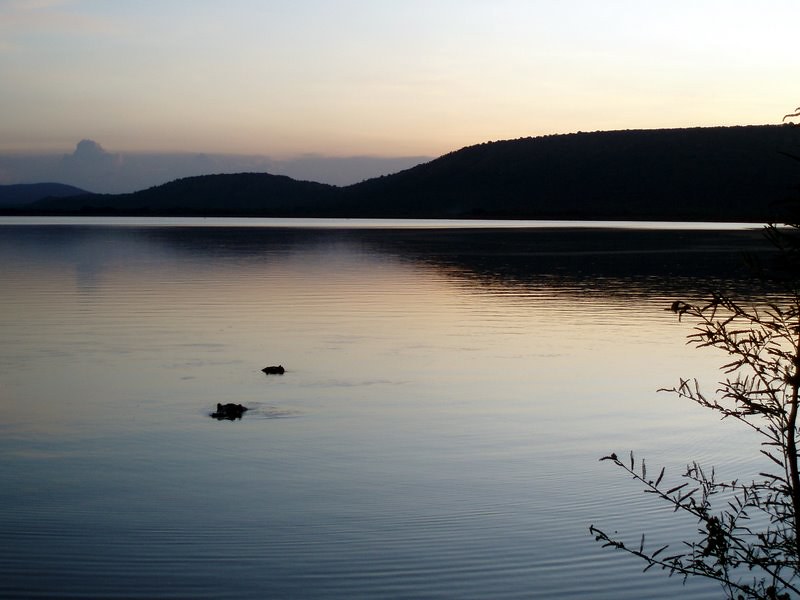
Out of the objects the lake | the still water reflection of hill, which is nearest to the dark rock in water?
the lake

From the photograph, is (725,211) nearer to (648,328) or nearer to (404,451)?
(648,328)

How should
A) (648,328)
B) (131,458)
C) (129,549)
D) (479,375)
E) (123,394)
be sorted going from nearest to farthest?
1. (129,549)
2. (131,458)
3. (123,394)
4. (479,375)
5. (648,328)

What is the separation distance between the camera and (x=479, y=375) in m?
13.9

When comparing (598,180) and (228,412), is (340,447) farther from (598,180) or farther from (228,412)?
(598,180)

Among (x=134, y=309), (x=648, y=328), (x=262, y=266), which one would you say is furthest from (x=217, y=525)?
(x=262, y=266)

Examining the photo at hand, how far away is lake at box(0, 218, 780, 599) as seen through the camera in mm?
6430

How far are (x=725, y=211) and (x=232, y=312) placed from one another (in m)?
120

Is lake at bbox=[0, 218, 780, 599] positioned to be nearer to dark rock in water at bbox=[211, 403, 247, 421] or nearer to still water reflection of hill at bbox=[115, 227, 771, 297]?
dark rock in water at bbox=[211, 403, 247, 421]

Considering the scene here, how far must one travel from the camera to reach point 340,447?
9711 millimetres

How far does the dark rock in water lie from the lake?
171 mm

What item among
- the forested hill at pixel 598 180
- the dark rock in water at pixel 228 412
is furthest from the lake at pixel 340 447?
the forested hill at pixel 598 180

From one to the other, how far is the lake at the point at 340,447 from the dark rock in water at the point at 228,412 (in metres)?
0.17

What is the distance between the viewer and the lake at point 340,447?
6.43 metres

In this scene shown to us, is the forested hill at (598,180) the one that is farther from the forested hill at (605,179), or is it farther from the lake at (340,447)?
the lake at (340,447)
